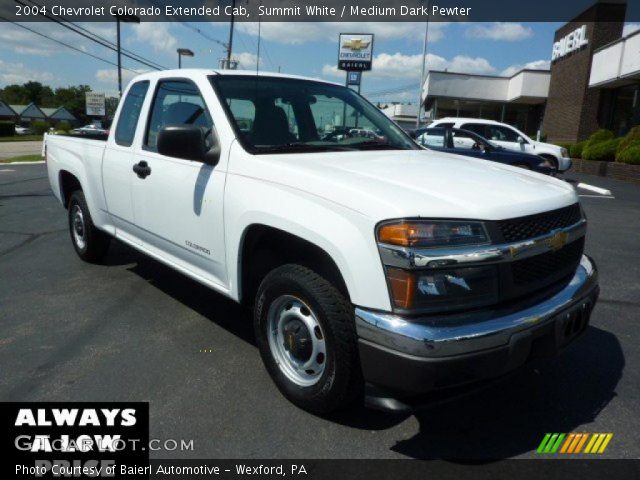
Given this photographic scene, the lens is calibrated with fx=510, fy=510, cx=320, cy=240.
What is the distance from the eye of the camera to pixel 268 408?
9.56ft

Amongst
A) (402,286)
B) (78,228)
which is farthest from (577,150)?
(402,286)

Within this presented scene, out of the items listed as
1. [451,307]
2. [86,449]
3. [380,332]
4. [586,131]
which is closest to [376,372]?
[380,332]

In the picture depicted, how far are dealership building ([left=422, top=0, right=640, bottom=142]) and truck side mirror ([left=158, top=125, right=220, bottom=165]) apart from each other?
796 inches

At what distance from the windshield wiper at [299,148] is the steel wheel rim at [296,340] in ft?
3.21

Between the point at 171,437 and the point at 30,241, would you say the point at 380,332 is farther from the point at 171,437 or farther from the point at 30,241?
the point at 30,241

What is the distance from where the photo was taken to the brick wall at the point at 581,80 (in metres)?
23.7

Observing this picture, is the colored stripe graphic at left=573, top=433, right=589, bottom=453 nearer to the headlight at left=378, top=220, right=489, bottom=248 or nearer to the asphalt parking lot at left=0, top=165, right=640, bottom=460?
the asphalt parking lot at left=0, top=165, right=640, bottom=460

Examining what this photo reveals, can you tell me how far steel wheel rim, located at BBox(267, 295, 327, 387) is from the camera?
2719 millimetres

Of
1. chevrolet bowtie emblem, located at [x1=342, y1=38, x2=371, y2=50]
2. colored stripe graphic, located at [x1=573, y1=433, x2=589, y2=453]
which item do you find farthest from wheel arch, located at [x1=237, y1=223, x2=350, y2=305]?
chevrolet bowtie emblem, located at [x1=342, y1=38, x2=371, y2=50]

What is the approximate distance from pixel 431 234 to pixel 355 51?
39804 mm

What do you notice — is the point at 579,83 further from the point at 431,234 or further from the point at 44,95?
the point at 44,95

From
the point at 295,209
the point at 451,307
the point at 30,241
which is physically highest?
the point at 295,209

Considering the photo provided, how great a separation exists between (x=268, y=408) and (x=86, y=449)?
95 cm

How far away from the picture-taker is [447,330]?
2.19 meters
